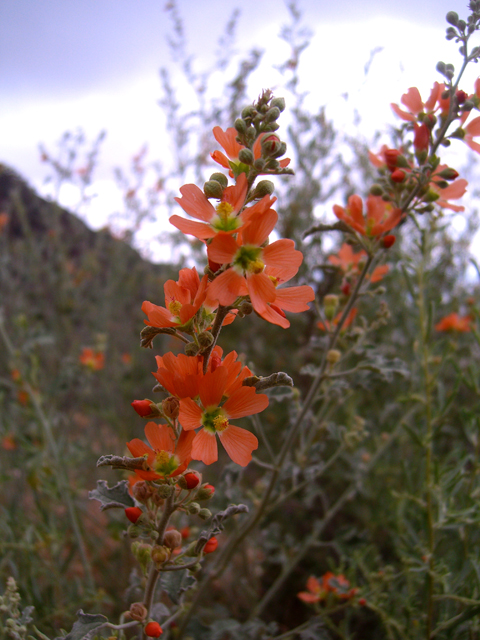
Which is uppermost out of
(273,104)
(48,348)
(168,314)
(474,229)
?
(474,229)

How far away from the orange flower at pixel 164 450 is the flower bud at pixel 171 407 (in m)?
0.03

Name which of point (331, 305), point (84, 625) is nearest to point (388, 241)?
point (331, 305)

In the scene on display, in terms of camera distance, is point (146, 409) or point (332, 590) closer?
point (146, 409)

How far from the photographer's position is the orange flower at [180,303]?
85 centimetres

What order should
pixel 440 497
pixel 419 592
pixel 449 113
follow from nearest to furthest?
pixel 449 113 → pixel 440 497 → pixel 419 592

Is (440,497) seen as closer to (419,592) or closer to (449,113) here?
(419,592)

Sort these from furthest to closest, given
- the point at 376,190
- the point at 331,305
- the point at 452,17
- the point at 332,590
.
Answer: the point at 332,590
the point at 331,305
the point at 376,190
the point at 452,17

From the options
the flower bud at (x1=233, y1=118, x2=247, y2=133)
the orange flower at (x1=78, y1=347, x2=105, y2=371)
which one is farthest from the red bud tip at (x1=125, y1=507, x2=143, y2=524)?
the orange flower at (x1=78, y1=347, x2=105, y2=371)

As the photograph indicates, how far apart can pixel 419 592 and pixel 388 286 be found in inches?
82.2

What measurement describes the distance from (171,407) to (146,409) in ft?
0.17

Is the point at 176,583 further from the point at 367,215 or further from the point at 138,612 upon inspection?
the point at 367,215

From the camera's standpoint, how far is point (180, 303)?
3.06ft

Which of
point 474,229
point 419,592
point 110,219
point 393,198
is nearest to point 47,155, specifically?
point 110,219

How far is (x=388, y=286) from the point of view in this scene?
336cm
